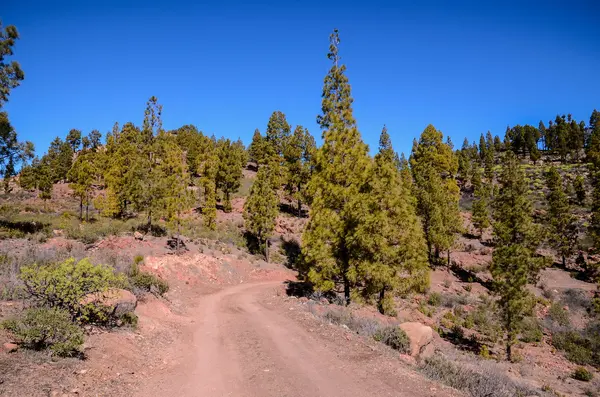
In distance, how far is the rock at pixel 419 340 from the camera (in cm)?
1256

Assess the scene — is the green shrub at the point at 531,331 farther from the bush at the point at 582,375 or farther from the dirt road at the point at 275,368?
the dirt road at the point at 275,368

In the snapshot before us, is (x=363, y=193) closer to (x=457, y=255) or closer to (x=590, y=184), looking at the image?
(x=457, y=255)

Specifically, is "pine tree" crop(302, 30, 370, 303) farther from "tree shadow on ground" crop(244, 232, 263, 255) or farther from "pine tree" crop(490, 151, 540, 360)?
"tree shadow on ground" crop(244, 232, 263, 255)

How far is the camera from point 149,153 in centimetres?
4353

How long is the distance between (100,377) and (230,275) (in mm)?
20933

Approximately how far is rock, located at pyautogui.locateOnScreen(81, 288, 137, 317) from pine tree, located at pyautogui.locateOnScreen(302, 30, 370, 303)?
10.1m

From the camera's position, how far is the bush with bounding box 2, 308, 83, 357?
26.2ft

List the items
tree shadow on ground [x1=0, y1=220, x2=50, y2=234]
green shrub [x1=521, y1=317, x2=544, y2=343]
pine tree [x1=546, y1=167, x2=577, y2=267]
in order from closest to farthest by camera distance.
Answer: green shrub [x1=521, y1=317, x2=544, y2=343] < tree shadow on ground [x1=0, y1=220, x2=50, y2=234] < pine tree [x1=546, y1=167, x2=577, y2=267]

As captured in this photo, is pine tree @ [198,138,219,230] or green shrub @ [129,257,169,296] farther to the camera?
pine tree @ [198,138,219,230]

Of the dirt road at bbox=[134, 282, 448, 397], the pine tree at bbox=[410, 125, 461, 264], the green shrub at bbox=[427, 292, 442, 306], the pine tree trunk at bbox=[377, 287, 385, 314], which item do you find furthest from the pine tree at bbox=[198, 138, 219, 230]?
the dirt road at bbox=[134, 282, 448, 397]

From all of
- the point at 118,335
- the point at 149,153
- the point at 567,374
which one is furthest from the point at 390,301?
the point at 149,153

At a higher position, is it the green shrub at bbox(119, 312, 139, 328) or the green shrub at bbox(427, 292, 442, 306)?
the green shrub at bbox(119, 312, 139, 328)

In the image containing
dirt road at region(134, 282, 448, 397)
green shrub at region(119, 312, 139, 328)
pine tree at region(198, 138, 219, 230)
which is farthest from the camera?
pine tree at region(198, 138, 219, 230)

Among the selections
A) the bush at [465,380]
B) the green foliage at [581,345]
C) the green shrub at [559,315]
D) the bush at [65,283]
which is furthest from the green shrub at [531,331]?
the bush at [65,283]
